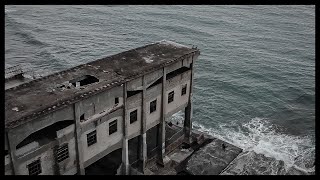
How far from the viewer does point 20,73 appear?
43.0 meters

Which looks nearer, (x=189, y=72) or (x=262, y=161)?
(x=189, y=72)

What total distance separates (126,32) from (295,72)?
147 ft

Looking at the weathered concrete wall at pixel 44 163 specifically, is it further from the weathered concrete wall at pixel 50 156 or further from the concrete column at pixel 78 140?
the concrete column at pixel 78 140

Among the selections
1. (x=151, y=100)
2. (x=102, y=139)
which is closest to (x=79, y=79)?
(x=102, y=139)

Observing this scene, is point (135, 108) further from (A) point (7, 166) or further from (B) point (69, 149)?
(A) point (7, 166)

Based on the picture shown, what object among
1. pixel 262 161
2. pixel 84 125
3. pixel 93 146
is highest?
pixel 84 125

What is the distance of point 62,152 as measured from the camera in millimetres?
33531

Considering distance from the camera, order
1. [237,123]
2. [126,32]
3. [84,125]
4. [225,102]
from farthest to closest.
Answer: [126,32], [225,102], [237,123], [84,125]

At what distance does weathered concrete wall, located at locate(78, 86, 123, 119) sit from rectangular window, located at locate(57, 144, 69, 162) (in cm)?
325

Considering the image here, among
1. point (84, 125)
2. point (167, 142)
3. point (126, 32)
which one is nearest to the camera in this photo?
point (84, 125)

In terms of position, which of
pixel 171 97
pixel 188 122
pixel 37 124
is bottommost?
pixel 188 122

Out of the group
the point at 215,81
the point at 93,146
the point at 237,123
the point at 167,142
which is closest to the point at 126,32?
the point at 215,81

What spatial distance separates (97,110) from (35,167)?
741 cm
